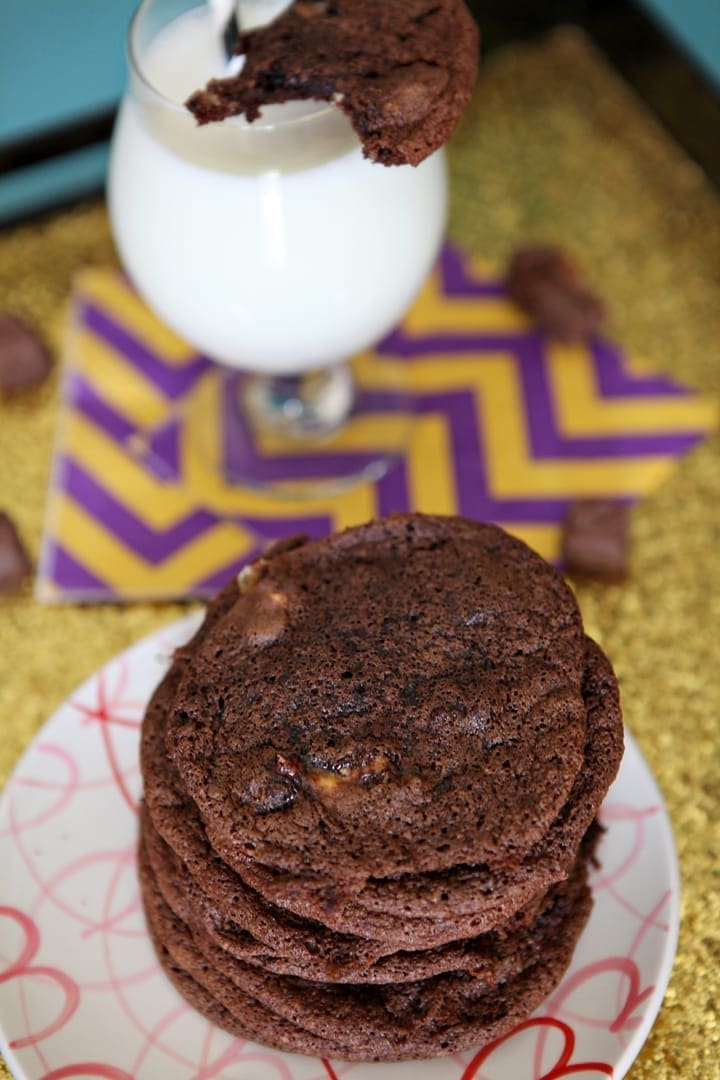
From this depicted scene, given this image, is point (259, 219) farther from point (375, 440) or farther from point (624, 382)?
point (624, 382)

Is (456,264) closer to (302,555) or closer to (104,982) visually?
(302,555)

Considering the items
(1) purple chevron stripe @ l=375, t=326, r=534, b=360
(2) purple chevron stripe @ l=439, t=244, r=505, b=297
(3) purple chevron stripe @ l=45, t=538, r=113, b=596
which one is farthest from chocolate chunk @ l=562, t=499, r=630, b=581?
(3) purple chevron stripe @ l=45, t=538, r=113, b=596

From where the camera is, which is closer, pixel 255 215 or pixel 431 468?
pixel 255 215

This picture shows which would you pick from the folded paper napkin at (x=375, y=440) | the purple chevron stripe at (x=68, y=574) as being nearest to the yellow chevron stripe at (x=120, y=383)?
the folded paper napkin at (x=375, y=440)

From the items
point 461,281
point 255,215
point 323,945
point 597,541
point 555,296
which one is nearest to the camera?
point 323,945

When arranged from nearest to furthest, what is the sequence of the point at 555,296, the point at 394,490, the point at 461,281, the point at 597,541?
the point at 597,541, the point at 394,490, the point at 555,296, the point at 461,281

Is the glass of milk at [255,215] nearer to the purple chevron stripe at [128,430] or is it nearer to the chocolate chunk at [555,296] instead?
the purple chevron stripe at [128,430]

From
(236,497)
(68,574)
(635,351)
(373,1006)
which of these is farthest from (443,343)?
(373,1006)
